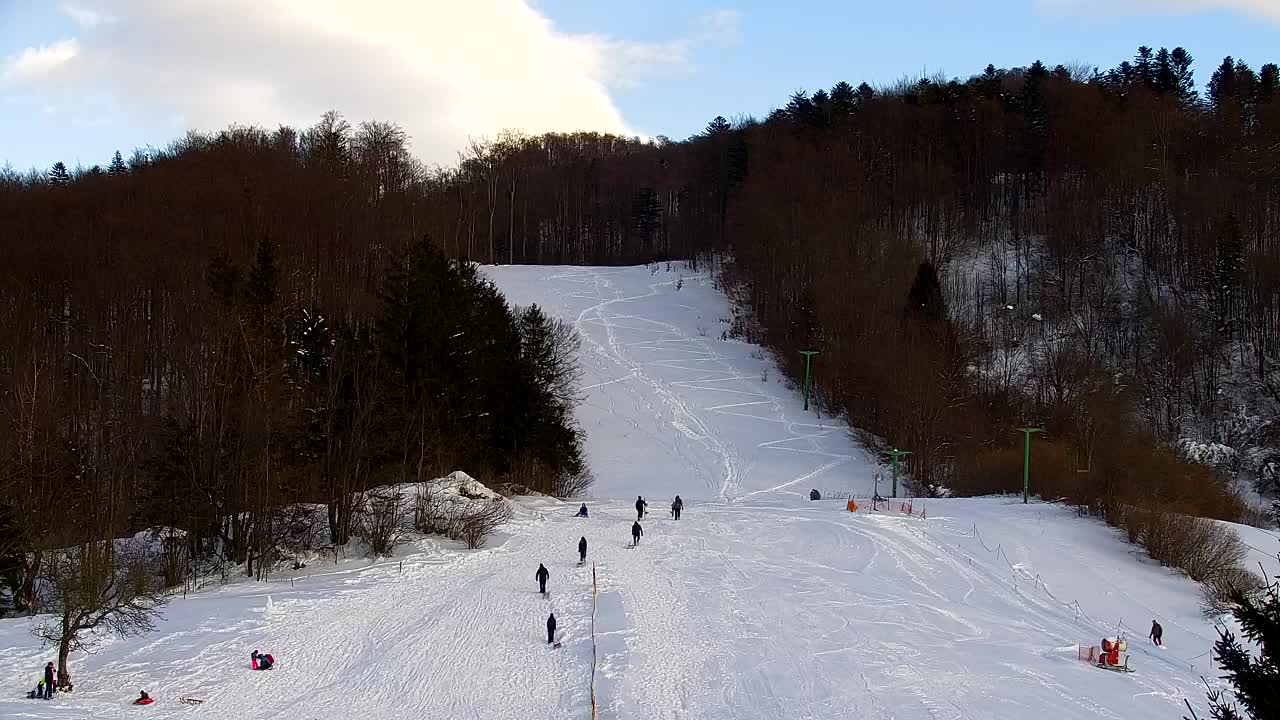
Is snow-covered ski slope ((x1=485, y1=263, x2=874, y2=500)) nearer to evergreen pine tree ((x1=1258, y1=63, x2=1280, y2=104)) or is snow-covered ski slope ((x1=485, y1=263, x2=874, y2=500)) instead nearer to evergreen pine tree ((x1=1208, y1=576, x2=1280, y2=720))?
evergreen pine tree ((x1=1208, y1=576, x2=1280, y2=720))

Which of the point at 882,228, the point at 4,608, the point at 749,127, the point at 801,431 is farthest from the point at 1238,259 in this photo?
the point at 4,608

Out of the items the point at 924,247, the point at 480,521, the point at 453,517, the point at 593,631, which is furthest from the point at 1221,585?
the point at 924,247

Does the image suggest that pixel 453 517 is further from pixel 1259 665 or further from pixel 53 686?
pixel 1259 665

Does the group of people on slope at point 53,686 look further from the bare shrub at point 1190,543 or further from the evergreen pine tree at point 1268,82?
the evergreen pine tree at point 1268,82

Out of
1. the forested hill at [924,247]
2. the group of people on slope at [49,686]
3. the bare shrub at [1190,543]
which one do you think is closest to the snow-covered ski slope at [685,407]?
the forested hill at [924,247]

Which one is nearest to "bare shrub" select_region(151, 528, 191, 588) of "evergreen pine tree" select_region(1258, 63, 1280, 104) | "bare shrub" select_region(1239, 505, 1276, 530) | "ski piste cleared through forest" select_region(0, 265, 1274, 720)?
"ski piste cleared through forest" select_region(0, 265, 1274, 720)

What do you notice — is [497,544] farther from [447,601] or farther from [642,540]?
[447,601]

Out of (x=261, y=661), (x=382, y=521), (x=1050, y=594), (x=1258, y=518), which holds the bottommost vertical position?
(x=1258, y=518)
